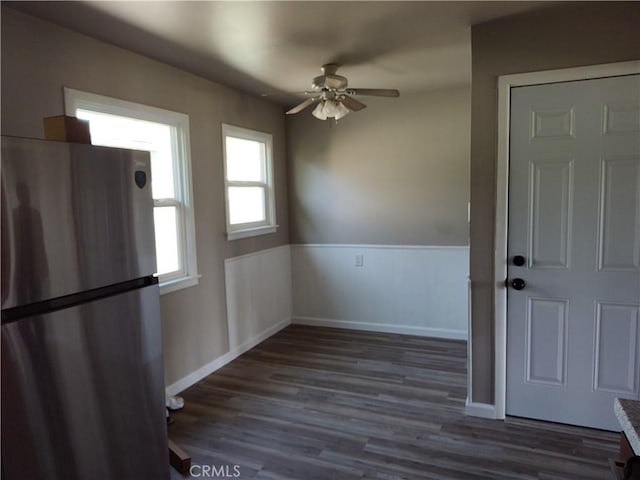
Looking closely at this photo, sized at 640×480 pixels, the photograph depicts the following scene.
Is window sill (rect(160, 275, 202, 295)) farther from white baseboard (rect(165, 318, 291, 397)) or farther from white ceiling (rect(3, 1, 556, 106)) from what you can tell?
white ceiling (rect(3, 1, 556, 106))

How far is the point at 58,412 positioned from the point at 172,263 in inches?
76.1

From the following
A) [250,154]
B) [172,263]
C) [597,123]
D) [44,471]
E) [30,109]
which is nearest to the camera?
[44,471]

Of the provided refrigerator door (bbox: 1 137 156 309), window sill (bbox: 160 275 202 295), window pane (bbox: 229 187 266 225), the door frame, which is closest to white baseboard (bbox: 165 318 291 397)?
window sill (bbox: 160 275 202 295)

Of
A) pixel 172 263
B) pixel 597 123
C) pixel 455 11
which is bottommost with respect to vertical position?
pixel 172 263

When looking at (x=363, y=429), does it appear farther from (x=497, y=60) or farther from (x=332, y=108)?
(x=497, y=60)

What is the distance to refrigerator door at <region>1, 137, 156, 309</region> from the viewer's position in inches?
51.2

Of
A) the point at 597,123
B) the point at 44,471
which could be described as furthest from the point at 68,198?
the point at 597,123

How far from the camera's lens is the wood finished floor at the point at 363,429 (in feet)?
7.60

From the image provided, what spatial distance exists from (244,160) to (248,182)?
22cm

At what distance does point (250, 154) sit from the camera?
14.3 feet

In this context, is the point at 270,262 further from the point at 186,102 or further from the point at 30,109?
the point at 30,109

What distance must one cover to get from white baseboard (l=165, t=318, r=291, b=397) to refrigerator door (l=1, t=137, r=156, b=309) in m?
1.84

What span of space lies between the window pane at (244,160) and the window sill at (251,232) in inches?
19.6

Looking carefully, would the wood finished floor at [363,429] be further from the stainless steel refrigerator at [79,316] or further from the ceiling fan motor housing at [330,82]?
the ceiling fan motor housing at [330,82]
